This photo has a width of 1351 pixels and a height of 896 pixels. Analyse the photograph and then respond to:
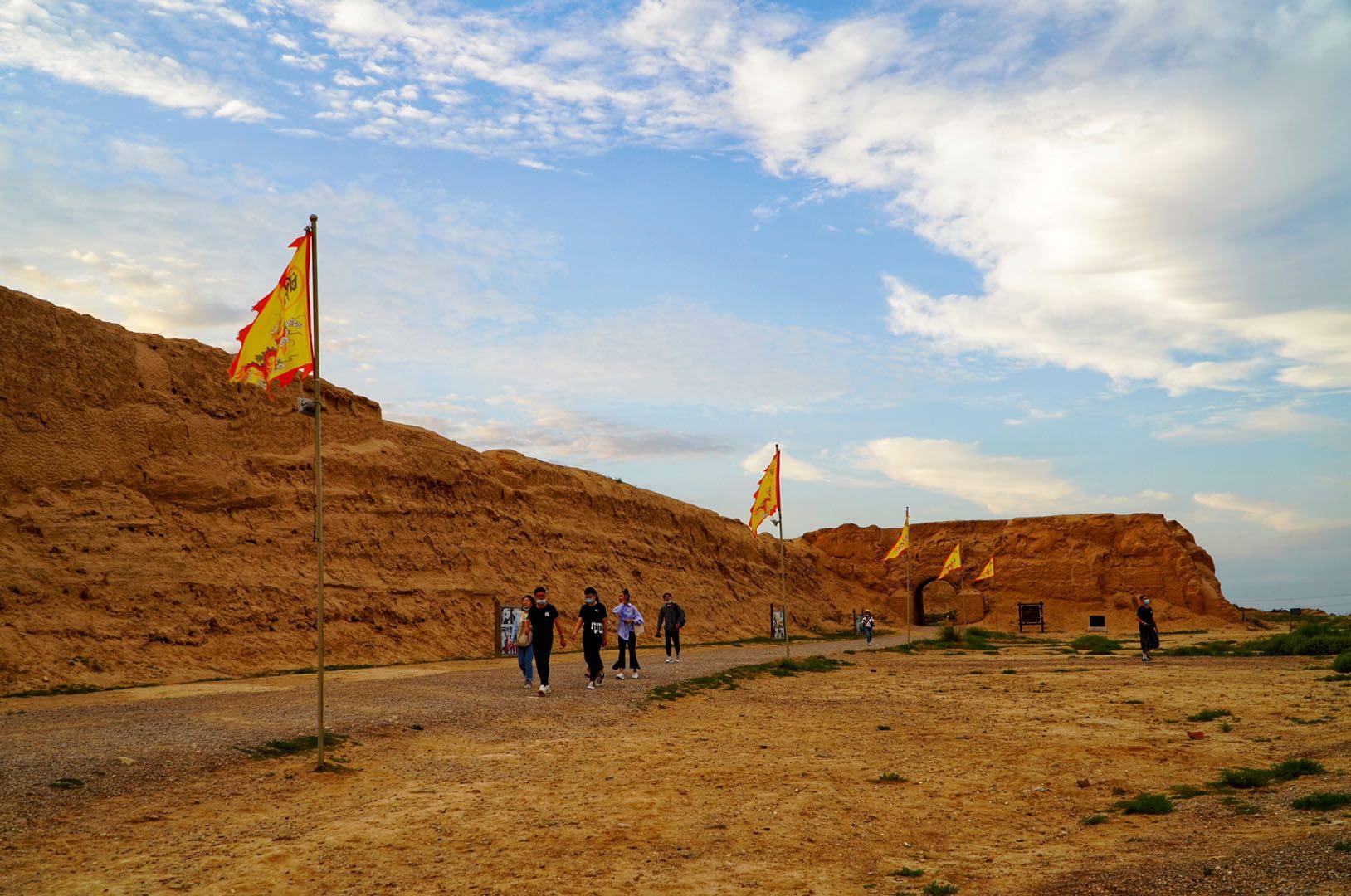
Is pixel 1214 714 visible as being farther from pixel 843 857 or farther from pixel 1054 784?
pixel 843 857

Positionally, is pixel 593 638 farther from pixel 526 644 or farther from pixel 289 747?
pixel 289 747

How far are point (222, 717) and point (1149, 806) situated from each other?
463 inches

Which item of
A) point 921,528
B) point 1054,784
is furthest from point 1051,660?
point 921,528

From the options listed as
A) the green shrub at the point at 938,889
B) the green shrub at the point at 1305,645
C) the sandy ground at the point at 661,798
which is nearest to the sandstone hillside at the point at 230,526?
the sandy ground at the point at 661,798

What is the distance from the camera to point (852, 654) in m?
30.6

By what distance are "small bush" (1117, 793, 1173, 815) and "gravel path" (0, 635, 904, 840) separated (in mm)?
7520

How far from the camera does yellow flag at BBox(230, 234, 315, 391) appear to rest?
10.5 m

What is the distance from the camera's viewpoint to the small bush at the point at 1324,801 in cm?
778

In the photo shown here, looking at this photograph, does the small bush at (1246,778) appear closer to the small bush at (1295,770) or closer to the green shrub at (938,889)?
the small bush at (1295,770)

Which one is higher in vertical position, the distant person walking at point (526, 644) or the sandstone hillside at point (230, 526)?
the sandstone hillside at point (230, 526)

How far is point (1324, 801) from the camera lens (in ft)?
25.8

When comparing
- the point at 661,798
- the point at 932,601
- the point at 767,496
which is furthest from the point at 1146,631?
the point at 932,601

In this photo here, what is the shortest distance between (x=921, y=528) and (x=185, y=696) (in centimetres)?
4922

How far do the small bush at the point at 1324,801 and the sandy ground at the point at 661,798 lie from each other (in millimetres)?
140
